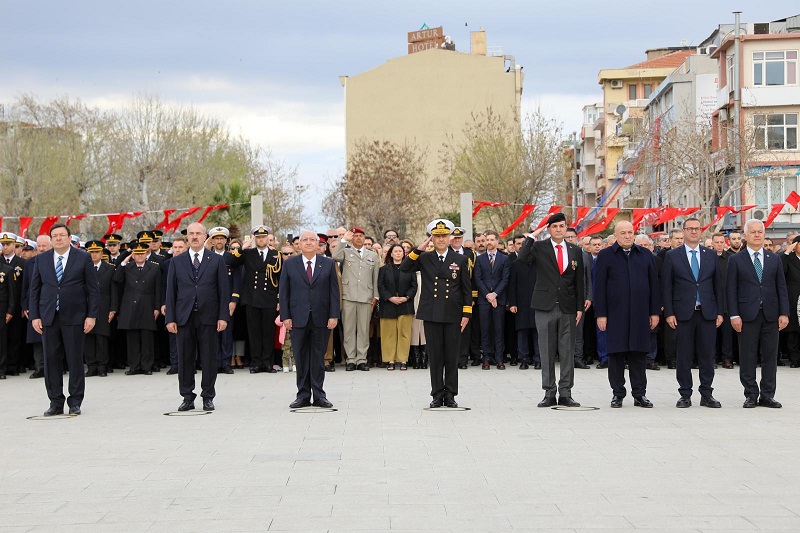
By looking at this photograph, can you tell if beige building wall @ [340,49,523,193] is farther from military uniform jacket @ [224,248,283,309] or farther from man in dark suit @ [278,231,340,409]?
man in dark suit @ [278,231,340,409]

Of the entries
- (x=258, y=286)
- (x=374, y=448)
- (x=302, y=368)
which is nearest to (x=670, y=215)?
(x=258, y=286)

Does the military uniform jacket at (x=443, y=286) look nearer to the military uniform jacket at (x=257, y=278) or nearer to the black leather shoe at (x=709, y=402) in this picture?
the black leather shoe at (x=709, y=402)

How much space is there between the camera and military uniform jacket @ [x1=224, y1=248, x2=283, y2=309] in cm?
1836

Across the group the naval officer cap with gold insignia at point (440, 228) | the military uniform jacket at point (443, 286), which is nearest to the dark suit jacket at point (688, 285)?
the military uniform jacket at point (443, 286)

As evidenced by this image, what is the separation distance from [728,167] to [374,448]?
4716 centimetres

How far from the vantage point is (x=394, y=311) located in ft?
62.5

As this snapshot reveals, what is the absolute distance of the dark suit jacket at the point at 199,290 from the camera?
43.2 feet

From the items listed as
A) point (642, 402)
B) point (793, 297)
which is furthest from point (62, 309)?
point (793, 297)

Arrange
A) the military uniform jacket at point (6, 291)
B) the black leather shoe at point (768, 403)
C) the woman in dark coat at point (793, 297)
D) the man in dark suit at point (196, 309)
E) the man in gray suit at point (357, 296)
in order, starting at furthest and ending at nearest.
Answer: the man in gray suit at point (357, 296) → the woman in dark coat at point (793, 297) → the military uniform jacket at point (6, 291) → the man in dark suit at point (196, 309) → the black leather shoe at point (768, 403)

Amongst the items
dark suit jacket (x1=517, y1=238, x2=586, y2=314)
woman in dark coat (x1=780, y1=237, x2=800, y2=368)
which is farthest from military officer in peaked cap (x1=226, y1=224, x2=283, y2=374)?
→ woman in dark coat (x1=780, y1=237, x2=800, y2=368)

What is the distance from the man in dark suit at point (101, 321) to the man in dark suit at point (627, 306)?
8828 millimetres

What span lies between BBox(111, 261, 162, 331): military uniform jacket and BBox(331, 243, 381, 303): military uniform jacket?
118 inches

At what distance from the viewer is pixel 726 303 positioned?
13602 mm

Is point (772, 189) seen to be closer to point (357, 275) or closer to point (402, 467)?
point (357, 275)
